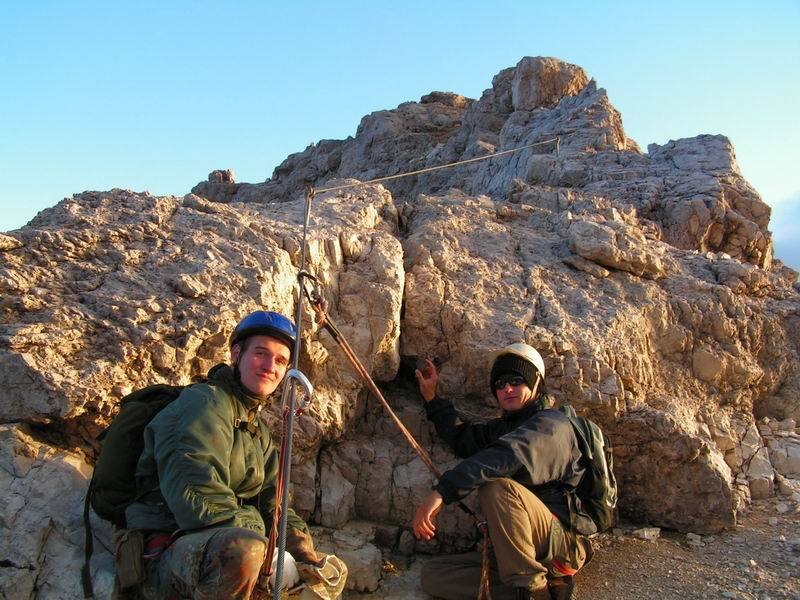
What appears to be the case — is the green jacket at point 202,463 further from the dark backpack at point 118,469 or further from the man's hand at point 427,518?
the man's hand at point 427,518

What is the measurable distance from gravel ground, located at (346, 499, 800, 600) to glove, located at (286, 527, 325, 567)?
2.37 feet

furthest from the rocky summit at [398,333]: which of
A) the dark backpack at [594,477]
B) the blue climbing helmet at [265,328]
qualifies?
the dark backpack at [594,477]

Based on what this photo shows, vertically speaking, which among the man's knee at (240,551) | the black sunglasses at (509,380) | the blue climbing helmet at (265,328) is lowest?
the man's knee at (240,551)

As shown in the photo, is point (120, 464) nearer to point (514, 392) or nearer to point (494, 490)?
point (494, 490)

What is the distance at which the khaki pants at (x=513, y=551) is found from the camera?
4152mm

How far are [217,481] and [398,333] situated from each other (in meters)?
2.59

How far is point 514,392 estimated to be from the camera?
4.93m

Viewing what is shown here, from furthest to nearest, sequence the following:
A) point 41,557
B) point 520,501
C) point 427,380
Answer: point 427,380, point 520,501, point 41,557

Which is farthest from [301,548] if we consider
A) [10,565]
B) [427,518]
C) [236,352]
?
[10,565]

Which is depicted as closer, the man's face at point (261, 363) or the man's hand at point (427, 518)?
the man's face at point (261, 363)

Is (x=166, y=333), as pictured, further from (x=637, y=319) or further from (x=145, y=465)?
(x=637, y=319)

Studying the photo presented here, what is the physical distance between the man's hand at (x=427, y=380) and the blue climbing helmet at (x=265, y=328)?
5.80 feet

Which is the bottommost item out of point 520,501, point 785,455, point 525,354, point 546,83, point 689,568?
point 689,568

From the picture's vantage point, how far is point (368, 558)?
469 centimetres
